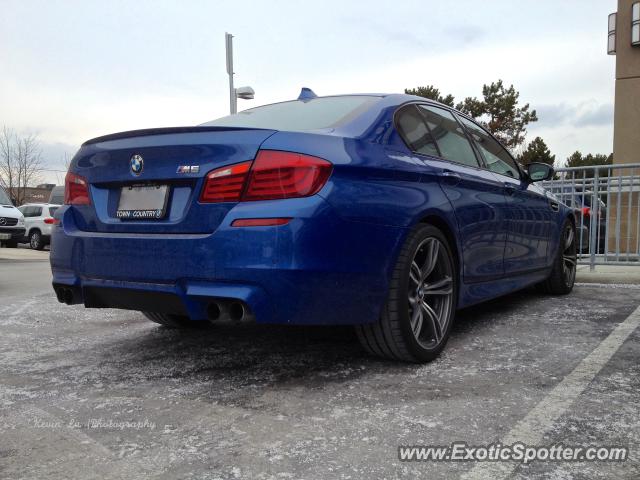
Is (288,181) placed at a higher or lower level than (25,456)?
higher

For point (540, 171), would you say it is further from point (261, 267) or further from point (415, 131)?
point (261, 267)

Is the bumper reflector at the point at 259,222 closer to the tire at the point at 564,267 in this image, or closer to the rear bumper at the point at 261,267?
the rear bumper at the point at 261,267

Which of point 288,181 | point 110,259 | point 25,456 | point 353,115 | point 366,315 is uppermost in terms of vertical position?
point 353,115

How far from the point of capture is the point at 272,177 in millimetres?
2564

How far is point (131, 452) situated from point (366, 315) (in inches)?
46.8

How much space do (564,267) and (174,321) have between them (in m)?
3.49

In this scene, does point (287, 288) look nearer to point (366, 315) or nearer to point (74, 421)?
point (366, 315)

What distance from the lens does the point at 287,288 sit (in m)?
2.53

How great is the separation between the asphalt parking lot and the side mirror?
47.2 inches

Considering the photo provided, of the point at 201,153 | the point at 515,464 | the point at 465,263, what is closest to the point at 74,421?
the point at 201,153

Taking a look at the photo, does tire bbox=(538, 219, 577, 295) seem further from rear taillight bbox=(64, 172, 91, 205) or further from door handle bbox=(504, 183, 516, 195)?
rear taillight bbox=(64, 172, 91, 205)

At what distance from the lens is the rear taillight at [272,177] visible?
8.37ft

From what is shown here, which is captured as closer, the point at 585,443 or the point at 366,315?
the point at 585,443

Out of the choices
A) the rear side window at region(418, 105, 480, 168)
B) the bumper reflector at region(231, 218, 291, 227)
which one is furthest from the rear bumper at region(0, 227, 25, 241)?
the bumper reflector at region(231, 218, 291, 227)
